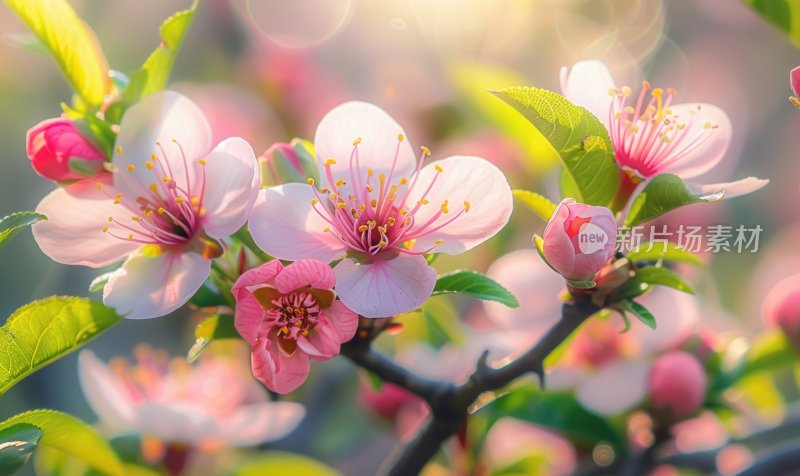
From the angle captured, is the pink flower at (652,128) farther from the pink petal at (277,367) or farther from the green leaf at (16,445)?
the green leaf at (16,445)

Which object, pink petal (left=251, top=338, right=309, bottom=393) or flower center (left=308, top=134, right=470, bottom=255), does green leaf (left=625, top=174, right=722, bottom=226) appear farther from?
pink petal (left=251, top=338, right=309, bottom=393)

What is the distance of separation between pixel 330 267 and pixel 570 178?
0.94 feet

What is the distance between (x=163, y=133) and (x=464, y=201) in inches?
13.5

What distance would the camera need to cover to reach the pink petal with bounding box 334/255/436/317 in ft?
2.72

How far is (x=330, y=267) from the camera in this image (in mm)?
860

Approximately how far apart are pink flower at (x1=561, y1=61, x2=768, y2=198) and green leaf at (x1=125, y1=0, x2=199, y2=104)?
0.45 m

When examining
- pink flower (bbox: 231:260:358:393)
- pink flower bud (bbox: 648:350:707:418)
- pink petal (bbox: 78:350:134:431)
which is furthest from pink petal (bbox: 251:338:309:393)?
pink flower bud (bbox: 648:350:707:418)

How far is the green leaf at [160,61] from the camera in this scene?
3.20ft

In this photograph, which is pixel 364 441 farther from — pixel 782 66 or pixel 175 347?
pixel 782 66

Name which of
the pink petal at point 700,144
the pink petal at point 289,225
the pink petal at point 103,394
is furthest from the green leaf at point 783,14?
the pink petal at point 103,394

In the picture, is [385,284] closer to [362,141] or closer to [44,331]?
[362,141]

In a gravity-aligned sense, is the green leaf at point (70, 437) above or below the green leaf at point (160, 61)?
below

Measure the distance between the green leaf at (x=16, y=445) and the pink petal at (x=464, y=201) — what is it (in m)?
0.43

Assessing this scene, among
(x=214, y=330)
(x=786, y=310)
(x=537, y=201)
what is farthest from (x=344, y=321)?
→ (x=786, y=310)
